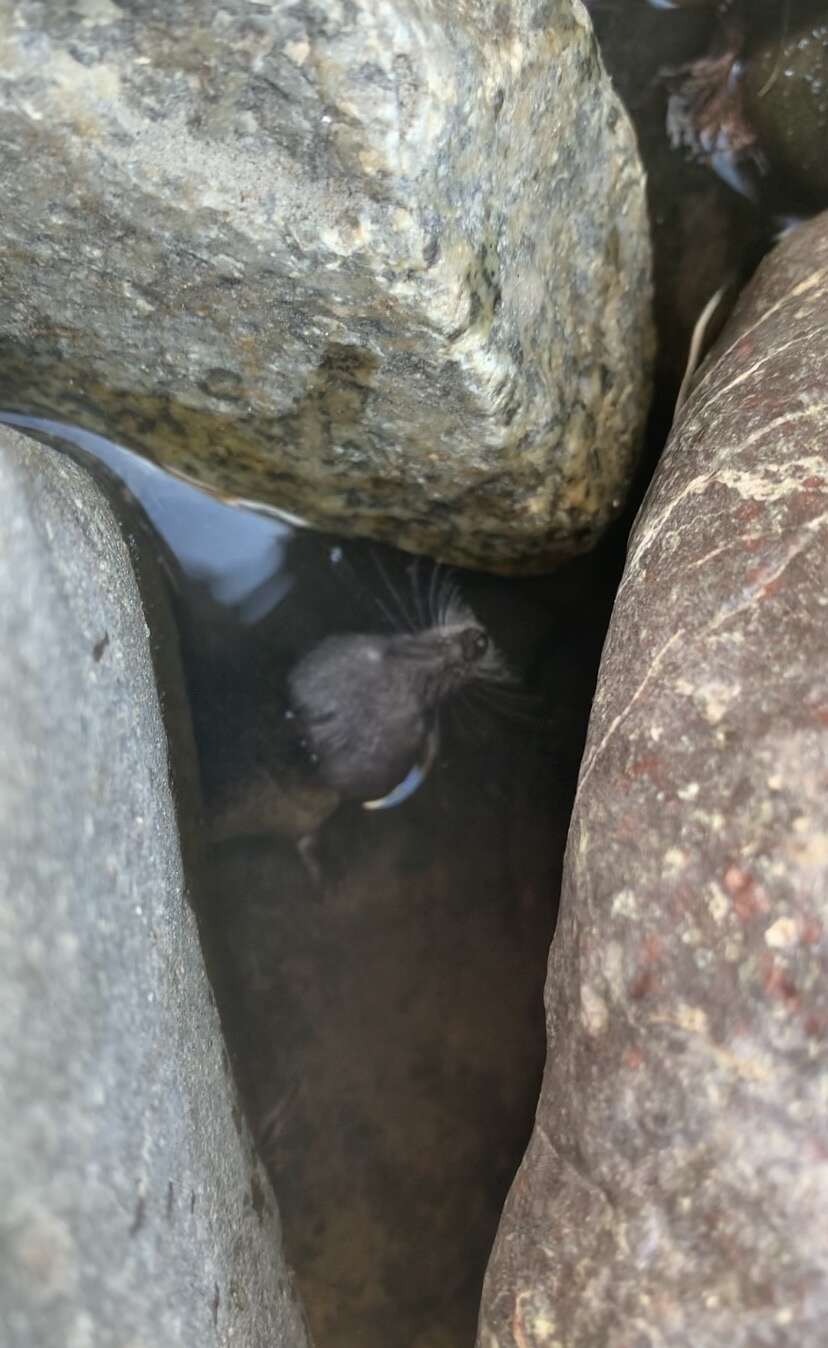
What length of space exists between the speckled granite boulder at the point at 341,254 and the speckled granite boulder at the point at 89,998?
1.00ft

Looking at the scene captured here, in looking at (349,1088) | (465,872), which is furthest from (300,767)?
(349,1088)

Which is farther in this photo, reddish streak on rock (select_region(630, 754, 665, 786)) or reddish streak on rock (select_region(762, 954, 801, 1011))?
reddish streak on rock (select_region(630, 754, 665, 786))

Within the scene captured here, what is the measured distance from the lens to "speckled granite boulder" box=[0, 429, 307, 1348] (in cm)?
142

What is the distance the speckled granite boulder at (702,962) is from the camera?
4.80 feet

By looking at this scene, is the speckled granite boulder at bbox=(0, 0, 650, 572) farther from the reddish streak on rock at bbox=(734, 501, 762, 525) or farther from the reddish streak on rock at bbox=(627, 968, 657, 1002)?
the reddish streak on rock at bbox=(627, 968, 657, 1002)

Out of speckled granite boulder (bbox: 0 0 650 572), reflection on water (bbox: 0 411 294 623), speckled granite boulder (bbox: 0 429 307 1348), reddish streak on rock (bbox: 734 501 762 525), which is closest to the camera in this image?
speckled granite boulder (bbox: 0 429 307 1348)

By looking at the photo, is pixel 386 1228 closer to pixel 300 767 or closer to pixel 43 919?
pixel 300 767

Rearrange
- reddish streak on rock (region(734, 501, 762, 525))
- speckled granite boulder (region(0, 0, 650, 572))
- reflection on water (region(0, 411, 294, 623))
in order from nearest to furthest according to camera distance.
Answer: speckled granite boulder (region(0, 0, 650, 572))
reddish streak on rock (region(734, 501, 762, 525))
reflection on water (region(0, 411, 294, 623))

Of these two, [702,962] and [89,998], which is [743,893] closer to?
[702,962]

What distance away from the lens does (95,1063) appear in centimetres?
151

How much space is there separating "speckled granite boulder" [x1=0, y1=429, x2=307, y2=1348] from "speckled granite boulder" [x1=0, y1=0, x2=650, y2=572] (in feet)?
1.00

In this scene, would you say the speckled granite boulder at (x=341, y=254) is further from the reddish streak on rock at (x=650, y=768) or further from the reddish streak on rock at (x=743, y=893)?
the reddish streak on rock at (x=743, y=893)

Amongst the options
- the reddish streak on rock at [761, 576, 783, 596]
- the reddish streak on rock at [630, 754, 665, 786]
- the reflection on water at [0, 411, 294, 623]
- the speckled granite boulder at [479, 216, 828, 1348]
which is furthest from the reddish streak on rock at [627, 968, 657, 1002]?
the reflection on water at [0, 411, 294, 623]

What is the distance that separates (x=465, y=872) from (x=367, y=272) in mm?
1368
